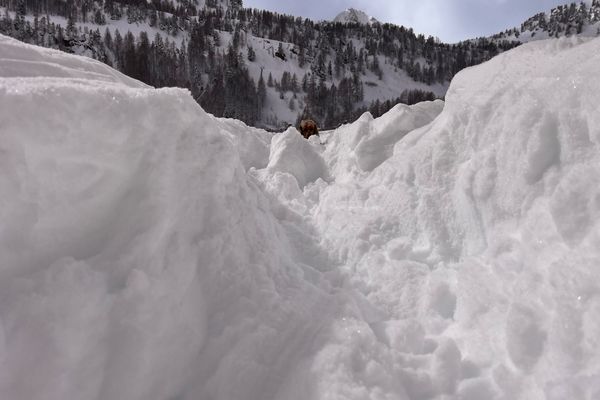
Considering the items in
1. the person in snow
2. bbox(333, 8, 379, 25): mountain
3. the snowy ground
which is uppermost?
bbox(333, 8, 379, 25): mountain

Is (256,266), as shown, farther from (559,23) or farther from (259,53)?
(559,23)

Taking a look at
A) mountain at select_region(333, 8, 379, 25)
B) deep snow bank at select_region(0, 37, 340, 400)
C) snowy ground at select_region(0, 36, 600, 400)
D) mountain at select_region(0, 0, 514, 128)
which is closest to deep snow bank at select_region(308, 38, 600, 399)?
snowy ground at select_region(0, 36, 600, 400)

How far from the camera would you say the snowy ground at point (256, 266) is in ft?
5.62

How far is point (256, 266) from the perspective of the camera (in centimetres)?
246

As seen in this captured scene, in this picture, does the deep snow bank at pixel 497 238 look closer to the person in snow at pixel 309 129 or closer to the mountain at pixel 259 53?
the person in snow at pixel 309 129

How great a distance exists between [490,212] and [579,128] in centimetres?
74

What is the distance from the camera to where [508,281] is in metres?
2.16

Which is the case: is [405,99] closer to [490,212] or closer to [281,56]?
[281,56]

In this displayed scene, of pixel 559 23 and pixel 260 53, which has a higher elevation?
pixel 559 23

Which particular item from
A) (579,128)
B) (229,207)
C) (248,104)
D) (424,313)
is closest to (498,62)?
(579,128)

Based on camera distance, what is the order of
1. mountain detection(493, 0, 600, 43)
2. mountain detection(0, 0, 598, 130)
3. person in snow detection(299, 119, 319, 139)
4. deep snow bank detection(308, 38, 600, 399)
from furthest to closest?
mountain detection(493, 0, 600, 43)
mountain detection(0, 0, 598, 130)
person in snow detection(299, 119, 319, 139)
deep snow bank detection(308, 38, 600, 399)

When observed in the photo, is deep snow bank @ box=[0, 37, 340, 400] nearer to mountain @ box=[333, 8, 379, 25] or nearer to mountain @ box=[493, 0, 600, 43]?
mountain @ box=[493, 0, 600, 43]

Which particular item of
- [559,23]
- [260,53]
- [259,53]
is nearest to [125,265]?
[259,53]

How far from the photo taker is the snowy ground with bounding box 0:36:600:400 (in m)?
1.71
